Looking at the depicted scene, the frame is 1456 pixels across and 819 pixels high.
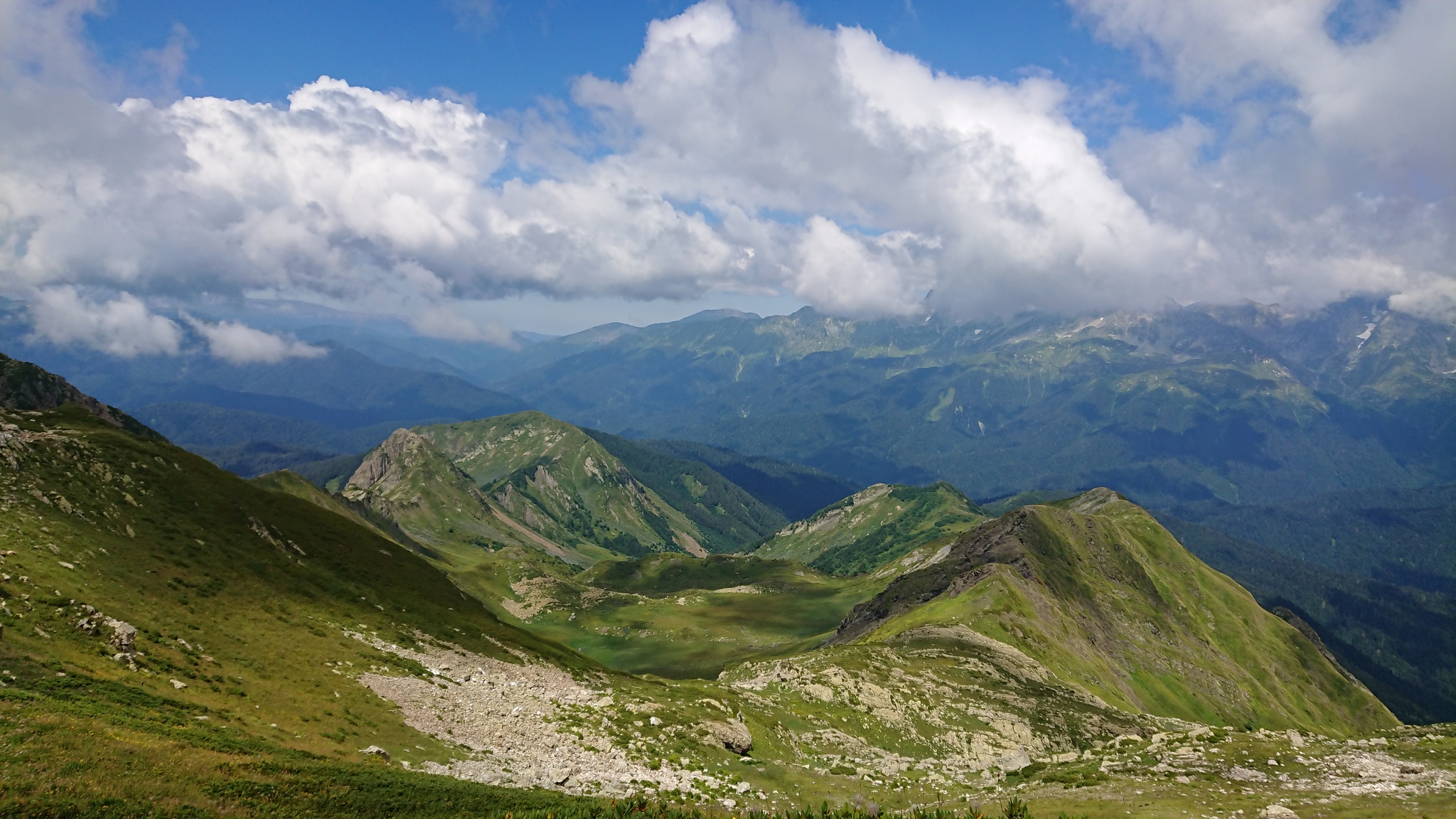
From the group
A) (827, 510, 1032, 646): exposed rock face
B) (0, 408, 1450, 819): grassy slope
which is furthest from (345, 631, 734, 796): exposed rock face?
(827, 510, 1032, 646): exposed rock face

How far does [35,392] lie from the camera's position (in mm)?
136625

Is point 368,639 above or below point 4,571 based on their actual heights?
below

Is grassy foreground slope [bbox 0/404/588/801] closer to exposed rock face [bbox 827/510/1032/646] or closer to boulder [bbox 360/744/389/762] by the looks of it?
boulder [bbox 360/744/389/762]

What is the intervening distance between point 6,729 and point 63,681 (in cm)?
783

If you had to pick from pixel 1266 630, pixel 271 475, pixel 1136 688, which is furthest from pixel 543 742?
pixel 1266 630

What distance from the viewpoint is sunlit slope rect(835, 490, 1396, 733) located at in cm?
12469

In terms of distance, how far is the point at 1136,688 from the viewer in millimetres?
135125

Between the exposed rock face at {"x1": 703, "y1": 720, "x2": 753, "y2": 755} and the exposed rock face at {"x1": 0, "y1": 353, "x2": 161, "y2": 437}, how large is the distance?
12886 centimetres

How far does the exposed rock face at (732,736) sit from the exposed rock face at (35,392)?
129 meters

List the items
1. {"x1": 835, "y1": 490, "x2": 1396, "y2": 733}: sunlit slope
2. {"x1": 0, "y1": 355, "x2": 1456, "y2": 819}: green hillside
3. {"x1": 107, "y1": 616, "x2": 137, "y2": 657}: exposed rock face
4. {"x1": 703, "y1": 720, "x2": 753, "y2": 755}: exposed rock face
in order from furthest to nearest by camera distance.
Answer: {"x1": 835, "y1": 490, "x2": 1396, "y2": 733}: sunlit slope
{"x1": 703, "y1": 720, "x2": 753, "y2": 755}: exposed rock face
{"x1": 107, "y1": 616, "x2": 137, "y2": 657}: exposed rock face
{"x1": 0, "y1": 355, "x2": 1456, "y2": 819}: green hillside

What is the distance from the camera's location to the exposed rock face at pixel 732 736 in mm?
55375

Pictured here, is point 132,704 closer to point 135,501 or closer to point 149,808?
point 149,808

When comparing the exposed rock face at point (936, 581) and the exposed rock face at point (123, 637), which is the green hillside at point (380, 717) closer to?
the exposed rock face at point (123, 637)

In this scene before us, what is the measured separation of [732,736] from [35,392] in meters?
160
